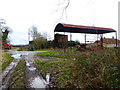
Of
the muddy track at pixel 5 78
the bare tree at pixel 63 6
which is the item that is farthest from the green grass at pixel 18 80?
the bare tree at pixel 63 6

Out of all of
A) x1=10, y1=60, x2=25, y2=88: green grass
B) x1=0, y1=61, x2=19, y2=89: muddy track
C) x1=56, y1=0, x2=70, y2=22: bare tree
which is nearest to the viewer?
x1=10, y1=60, x2=25, y2=88: green grass

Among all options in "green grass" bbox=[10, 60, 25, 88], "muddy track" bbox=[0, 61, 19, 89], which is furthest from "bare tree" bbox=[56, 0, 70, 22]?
"muddy track" bbox=[0, 61, 19, 89]

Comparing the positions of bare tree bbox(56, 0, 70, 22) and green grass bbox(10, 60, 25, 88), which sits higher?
bare tree bbox(56, 0, 70, 22)

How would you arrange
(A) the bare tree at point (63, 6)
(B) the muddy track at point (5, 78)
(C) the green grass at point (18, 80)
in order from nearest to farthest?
(C) the green grass at point (18, 80) → (B) the muddy track at point (5, 78) → (A) the bare tree at point (63, 6)

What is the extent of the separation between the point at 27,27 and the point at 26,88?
33.2 meters

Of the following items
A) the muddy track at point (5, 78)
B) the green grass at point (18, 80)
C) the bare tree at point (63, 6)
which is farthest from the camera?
the bare tree at point (63, 6)

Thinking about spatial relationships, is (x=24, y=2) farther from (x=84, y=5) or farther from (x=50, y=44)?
(x=50, y=44)

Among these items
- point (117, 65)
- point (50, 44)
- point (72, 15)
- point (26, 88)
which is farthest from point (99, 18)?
point (50, 44)

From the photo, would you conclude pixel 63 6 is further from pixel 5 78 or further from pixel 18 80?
pixel 5 78

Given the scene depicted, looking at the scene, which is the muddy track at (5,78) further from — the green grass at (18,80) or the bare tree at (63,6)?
the bare tree at (63,6)

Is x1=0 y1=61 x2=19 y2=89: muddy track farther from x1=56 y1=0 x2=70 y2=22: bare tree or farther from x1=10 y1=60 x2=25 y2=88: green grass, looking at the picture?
x1=56 y1=0 x2=70 y2=22: bare tree

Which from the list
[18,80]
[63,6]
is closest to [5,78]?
[18,80]

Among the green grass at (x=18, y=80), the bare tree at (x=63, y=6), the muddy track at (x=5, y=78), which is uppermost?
the bare tree at (x=63, y=6)

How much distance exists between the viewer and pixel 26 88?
9.32 feet
